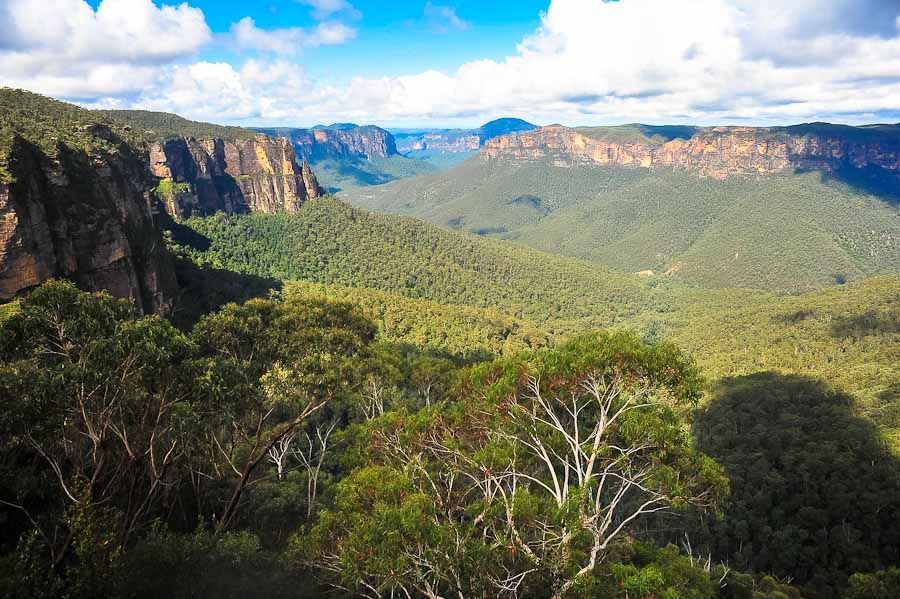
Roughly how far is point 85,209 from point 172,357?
2597 centimetres

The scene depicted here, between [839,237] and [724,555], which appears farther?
[839,237]

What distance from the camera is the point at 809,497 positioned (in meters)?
33.8

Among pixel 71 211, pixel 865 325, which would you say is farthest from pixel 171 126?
pixel 865 325

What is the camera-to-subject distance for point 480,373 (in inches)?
592

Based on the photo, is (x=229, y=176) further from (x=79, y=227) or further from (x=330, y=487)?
(x=330, y=487)

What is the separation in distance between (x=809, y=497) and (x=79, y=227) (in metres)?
51.3

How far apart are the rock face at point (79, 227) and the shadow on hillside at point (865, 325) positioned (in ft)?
269

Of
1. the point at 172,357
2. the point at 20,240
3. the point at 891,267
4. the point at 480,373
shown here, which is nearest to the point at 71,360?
the point at 172,357

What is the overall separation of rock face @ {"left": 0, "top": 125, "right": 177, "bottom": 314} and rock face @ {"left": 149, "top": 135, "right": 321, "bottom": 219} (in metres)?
41.4

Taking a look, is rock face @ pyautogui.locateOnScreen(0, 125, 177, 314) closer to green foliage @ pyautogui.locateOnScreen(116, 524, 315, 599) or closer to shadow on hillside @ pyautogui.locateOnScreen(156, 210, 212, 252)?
green foliage @ pyautogui.locateOnScreen(116, 524, 315, 599)

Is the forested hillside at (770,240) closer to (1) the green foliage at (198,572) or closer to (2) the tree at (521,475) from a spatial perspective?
(2) the tree at (521,475)

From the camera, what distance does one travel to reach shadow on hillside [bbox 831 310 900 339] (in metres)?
64.8

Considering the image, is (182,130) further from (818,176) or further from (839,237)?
(818,176)

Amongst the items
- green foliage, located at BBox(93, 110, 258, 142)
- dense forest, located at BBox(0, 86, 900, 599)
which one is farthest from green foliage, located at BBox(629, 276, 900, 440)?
green foliage, located at BBox(93, 110, 258, 142)
